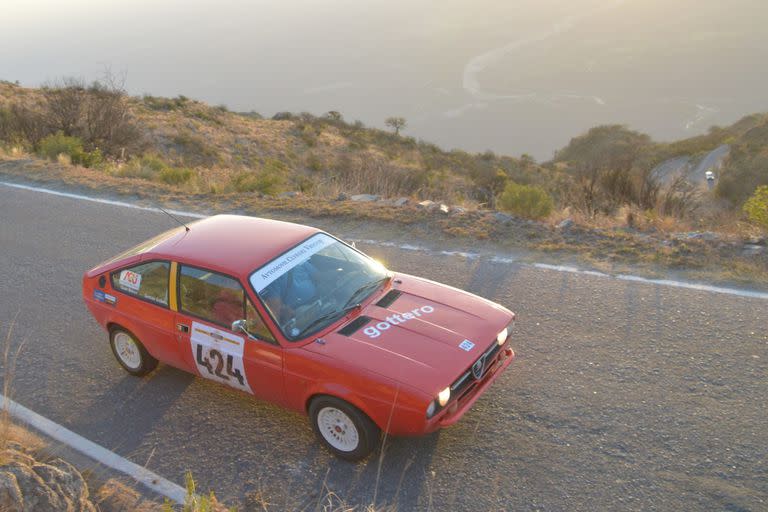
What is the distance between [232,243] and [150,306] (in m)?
0.90

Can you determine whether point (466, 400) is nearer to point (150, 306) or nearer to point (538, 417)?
point (538, 417)

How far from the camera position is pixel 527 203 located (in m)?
9.55

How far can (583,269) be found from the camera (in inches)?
287

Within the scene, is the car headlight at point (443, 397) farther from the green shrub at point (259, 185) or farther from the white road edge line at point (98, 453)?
the green shrub at point (259, 185)

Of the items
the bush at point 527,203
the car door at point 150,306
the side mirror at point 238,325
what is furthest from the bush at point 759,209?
the car door at point 150,306

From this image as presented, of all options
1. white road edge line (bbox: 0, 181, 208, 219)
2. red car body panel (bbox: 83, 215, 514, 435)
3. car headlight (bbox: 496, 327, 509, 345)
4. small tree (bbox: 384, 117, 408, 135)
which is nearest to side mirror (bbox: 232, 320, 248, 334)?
red car body panel (bbox: 83, 215, 514, 435)

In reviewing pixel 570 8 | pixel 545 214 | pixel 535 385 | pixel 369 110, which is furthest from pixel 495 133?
pixel 570 8

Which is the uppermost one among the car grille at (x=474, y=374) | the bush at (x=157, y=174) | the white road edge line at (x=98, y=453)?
the car grille at (x=474, y=374)

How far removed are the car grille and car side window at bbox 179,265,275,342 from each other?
1.41m

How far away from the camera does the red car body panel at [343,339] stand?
426 centimetres

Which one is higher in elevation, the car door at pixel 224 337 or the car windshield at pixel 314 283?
the car windshield at pixel 314 283

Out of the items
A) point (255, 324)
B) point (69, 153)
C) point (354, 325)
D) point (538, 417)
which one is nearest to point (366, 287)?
point (354, 325)

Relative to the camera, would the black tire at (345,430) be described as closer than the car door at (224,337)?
Yes

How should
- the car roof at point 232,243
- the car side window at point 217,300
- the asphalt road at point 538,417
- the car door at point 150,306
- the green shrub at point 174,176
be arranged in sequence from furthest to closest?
the green shrub at point 174,176 < the car door at point 150,306 < the car roof at point 232,243 < the car side window at point 217,300 < the asphalt road at point 538,417
